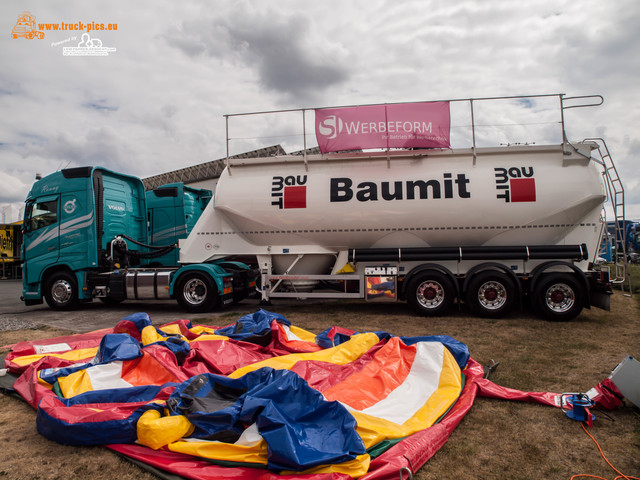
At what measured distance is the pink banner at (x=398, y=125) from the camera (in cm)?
896

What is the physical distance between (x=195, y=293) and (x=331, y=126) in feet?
16.4

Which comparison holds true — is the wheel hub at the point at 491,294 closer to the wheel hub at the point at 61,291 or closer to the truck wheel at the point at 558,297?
the truck wheel at the point at 558,297

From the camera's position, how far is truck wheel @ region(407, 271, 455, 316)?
866 centimetres

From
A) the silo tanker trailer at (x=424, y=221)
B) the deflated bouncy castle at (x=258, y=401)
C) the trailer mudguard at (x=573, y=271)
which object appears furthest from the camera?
the silo tanker trailer at (x=424, y=221)

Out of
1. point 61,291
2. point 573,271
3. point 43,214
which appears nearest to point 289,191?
point 573,271

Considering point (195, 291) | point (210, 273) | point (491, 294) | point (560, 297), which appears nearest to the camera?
point (560, 297)

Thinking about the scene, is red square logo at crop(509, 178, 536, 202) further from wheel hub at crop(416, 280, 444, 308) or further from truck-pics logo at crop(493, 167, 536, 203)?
wheel hub at crop(416, 280, 444, 308)

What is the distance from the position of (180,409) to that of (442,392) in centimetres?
231

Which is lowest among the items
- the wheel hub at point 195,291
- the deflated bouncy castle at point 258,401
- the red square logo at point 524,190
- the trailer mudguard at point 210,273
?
the deflated bouncy castle at point 258,401

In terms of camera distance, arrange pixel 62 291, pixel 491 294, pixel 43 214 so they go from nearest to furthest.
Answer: pixel 491 294, pixel 43 214, pixel 62 291

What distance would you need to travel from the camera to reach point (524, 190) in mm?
8578

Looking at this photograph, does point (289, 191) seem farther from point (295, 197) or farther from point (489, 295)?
point (489, 295)

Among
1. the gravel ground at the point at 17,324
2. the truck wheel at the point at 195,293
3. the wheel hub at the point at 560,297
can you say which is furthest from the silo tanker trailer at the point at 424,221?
the gravel ground at the point at 17,324

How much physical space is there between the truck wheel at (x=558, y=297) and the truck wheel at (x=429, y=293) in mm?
1712
